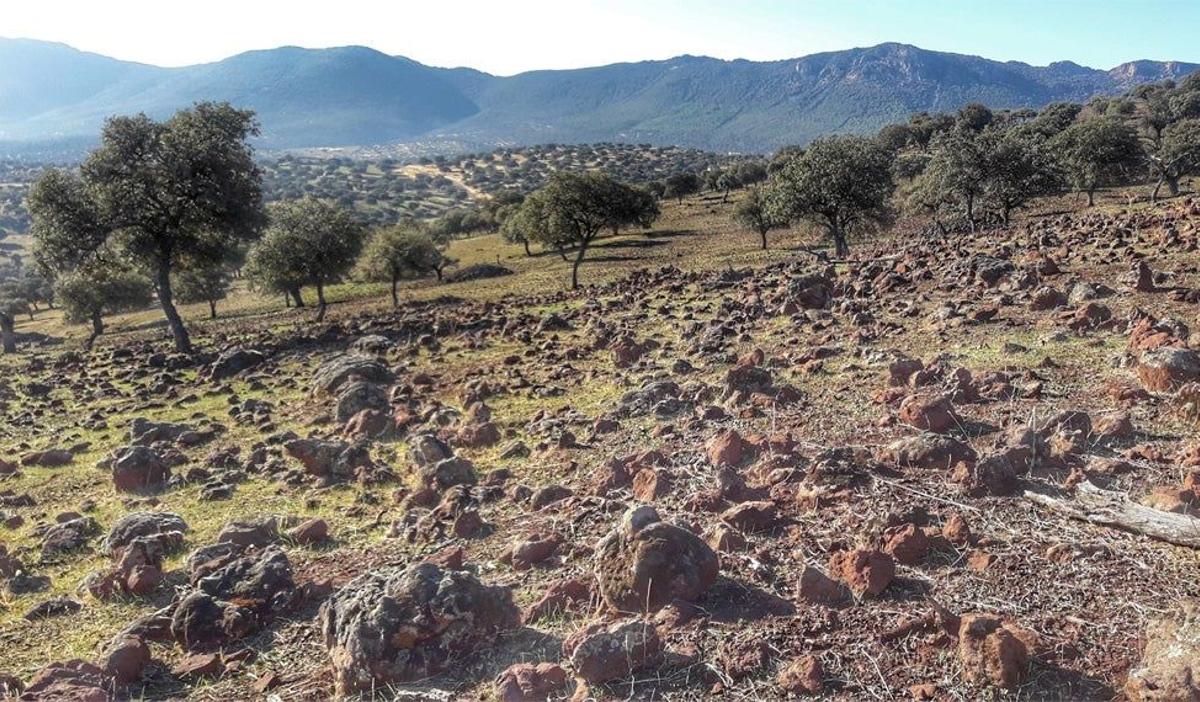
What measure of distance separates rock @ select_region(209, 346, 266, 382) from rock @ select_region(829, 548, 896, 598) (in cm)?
2224

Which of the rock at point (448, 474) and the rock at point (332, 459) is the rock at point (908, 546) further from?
the rock at point (332, 459)

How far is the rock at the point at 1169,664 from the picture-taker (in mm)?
4172

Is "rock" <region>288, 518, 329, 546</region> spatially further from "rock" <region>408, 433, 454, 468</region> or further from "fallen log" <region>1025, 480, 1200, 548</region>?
"fallen log" <region>1025, 480, 1200, 548</region>

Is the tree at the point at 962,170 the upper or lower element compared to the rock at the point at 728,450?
upper

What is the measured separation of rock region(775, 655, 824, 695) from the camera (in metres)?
4.92

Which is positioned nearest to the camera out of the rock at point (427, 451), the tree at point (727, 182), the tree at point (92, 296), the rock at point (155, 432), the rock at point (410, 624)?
the rock at point (410, 624)

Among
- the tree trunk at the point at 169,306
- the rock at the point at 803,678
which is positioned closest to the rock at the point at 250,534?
the rock at the point at 803,678

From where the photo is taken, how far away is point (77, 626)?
7602 mm

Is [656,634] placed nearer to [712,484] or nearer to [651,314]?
[712,484]

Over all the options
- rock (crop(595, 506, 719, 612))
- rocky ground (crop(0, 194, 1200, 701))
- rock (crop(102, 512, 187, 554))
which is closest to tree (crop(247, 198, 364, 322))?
rocky ground (crop(0, 194, 1200, 701))

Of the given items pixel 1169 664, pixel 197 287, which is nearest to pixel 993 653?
pixel 1169 664

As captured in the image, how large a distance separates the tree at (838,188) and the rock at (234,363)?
2655cm

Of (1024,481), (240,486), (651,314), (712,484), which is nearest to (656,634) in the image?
(712,484)

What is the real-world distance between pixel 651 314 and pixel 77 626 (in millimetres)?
18461
